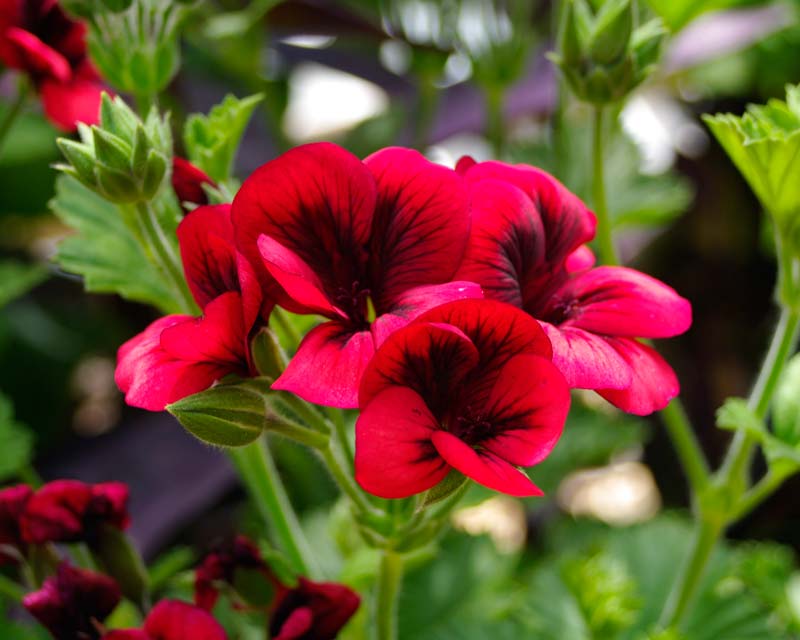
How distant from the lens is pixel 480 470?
389 mm

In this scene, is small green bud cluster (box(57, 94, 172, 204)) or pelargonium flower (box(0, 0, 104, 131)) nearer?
small green bud cluster (box(57, 94, 172, 204))

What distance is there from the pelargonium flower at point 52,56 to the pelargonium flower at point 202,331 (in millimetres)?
306

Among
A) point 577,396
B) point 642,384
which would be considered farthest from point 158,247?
point 577,396

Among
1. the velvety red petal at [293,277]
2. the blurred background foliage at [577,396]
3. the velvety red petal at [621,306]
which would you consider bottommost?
the blurred background foliage at [577,396]

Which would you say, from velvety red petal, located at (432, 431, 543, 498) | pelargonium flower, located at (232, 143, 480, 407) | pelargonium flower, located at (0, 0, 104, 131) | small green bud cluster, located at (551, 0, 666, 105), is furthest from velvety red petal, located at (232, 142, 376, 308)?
pelargonium flower, located at (0, 0, 104, 131)

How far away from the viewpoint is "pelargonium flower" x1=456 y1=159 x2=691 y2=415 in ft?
1.51

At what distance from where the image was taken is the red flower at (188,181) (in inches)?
20.0

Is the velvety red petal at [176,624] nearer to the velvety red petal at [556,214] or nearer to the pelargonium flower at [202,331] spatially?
the pelargonium flower at [202,331]

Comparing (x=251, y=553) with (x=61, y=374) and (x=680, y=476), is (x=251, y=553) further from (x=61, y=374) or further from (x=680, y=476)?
(x=680, y=476)

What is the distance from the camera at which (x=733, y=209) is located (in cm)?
156

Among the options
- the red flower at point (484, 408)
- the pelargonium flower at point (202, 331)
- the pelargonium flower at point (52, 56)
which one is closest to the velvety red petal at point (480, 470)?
the red flower at point (484, 408)

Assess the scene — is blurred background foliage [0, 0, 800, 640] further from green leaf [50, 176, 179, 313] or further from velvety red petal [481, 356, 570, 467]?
velvety red petal [481, 356, 570, 467]

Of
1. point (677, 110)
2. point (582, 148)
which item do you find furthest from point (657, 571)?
point (677, 110)

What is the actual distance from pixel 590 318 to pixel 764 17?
1076 millimetres
